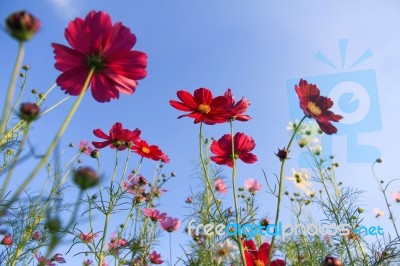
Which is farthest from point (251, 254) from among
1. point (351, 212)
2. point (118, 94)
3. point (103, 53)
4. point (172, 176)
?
point (172, 176)

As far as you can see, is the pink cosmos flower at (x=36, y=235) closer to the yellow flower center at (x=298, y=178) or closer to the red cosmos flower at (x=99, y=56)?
the red cosmos flower at (x=99, y=56)

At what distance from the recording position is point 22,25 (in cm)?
41

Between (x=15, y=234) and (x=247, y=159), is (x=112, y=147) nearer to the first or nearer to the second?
(x=247, y=159)

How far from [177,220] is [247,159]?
1939 millimetres

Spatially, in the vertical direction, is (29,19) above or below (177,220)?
above

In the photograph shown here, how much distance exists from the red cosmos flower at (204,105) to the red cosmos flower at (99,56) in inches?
18.4

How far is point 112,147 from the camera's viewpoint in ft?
5.34

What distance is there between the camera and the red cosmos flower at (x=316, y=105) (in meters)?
1.03

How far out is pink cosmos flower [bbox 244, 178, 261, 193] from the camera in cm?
282

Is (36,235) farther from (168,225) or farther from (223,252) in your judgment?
(223,252)

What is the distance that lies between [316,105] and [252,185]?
6.13 feet

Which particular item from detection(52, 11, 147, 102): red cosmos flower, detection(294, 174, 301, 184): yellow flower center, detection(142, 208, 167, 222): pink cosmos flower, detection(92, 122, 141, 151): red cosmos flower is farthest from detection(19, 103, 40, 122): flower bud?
detection(142, 208, 167, 222): pink cosmos flower

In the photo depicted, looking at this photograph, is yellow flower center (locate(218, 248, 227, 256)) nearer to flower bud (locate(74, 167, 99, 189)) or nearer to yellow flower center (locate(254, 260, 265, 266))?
yellow flower center (locate(254, 260, 265, 266))

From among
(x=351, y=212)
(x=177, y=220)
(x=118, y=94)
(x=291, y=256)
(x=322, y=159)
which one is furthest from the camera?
(x=177, y=220)
